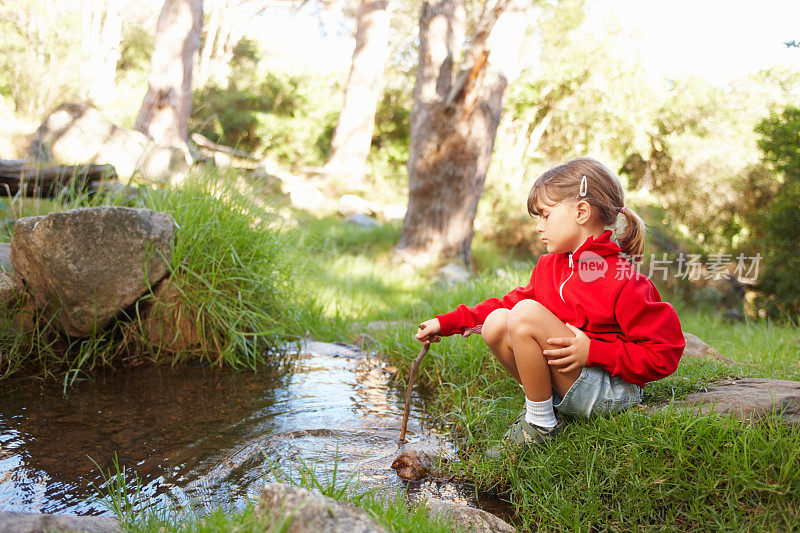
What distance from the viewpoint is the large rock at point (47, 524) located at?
1.56 metres

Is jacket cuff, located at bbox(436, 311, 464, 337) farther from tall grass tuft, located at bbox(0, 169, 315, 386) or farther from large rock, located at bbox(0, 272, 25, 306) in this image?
Answer: large rock, located at bbox(0, 272, 25, 306)

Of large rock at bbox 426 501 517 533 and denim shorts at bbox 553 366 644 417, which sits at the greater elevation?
denim shorts at bbox 553 366 644 417

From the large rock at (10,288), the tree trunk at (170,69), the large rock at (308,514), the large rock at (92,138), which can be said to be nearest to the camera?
the large rock at (308,514)

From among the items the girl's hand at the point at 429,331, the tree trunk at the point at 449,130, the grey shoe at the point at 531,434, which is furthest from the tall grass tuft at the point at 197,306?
the tree trunk at the point at 449,130

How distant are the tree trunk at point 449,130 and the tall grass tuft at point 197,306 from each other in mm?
3464

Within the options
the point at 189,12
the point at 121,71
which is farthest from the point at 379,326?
the point at 121,71

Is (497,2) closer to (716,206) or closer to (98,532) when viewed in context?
(98,532)

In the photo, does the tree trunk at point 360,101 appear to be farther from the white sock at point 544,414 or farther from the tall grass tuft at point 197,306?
the white sock at point 544,414

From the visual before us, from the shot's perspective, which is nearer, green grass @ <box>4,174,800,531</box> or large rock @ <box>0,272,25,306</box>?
green grass @ <box>4,174,800,531</box>

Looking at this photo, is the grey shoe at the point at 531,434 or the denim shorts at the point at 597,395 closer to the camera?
the denim shorts at the point at 597,395

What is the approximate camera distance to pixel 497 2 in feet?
22.6

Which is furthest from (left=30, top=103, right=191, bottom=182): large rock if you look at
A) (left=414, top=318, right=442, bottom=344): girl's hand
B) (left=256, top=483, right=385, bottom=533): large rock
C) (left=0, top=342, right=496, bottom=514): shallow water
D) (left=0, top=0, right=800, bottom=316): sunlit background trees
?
(left=256, top=483, right=385, bottom=533): large rock

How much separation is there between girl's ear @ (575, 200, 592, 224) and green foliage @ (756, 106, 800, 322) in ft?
19.8

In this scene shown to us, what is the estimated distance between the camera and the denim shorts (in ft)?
7.27
